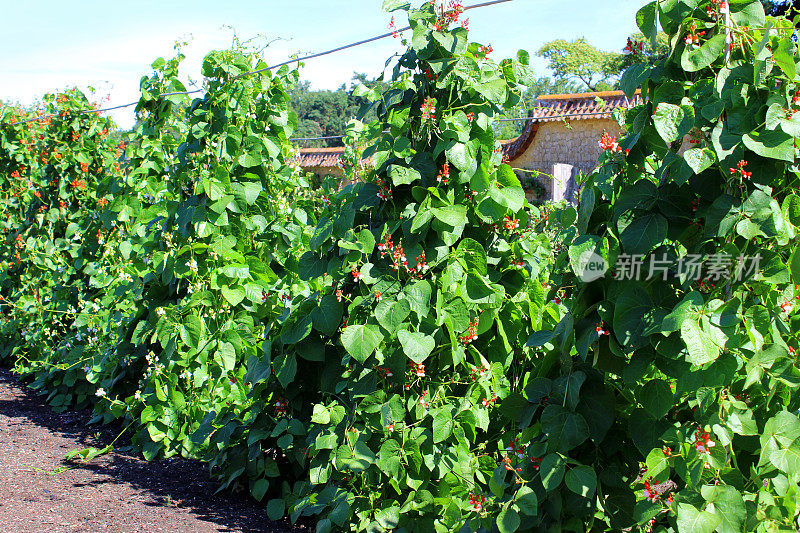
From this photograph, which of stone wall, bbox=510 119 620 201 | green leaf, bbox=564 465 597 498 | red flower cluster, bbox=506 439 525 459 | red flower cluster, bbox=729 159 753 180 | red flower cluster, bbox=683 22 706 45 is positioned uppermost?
red flower cluster, bbox=683 22 706 45

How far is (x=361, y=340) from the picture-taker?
238 cm

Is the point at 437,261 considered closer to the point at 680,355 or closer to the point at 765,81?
the point at 680,355

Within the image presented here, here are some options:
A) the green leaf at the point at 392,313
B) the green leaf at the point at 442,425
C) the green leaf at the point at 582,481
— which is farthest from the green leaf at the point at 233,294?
the green leaf at the point at 582,481

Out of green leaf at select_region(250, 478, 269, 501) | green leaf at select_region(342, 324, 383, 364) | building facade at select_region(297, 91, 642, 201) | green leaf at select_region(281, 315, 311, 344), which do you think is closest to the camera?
green leaf at select_region(342, 324, 383, 364)

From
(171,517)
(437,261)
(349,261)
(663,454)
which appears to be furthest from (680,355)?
(171,517)

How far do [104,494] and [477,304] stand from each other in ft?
7.08

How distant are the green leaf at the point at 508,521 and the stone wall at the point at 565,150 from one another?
34.2 ft

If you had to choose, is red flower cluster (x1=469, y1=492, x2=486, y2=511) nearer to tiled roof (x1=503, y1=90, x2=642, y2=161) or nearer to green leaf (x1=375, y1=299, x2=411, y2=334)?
green leaf (x1=375, y1=299, x2=411, y2=334)

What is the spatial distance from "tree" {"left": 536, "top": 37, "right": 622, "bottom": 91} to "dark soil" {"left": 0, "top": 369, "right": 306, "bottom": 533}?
133 ft

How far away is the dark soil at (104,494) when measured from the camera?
9.62 ft

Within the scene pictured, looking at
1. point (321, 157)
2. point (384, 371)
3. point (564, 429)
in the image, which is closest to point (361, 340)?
point (384, 371)

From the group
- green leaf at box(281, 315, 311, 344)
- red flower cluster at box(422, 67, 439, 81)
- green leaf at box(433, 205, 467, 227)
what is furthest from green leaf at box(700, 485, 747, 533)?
red flower cluster at box(422, 67, 439, 81)

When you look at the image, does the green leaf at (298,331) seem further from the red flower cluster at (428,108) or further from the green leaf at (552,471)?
the green leaf at (552,471)

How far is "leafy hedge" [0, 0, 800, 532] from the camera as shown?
180cm
